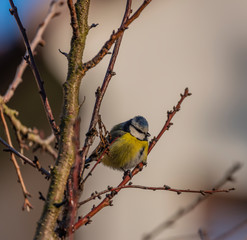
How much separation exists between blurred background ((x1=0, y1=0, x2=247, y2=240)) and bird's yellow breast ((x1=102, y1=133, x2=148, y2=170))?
2713 millimetres

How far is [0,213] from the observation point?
21.1 ft

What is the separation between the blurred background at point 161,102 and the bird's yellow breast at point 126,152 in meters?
2.71

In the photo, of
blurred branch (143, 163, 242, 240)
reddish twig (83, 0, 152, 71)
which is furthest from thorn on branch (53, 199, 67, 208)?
reddish twig (83, 0, 152, 71)

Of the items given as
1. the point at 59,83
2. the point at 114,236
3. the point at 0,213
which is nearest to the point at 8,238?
the point at 0,213

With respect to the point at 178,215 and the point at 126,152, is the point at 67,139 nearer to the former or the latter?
the point at 178,215

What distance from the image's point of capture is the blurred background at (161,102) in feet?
22.1

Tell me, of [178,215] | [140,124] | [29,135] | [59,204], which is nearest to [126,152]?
[140,124]

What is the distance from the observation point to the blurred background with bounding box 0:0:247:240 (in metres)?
6.75

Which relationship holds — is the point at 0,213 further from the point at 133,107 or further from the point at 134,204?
the point at 133,107

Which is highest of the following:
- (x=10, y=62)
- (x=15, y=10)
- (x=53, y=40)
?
(x=53, y=40)

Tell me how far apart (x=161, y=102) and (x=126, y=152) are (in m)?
3.90

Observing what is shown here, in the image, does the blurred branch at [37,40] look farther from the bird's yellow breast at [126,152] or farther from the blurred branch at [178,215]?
the bird's yellow breast at [126,152]

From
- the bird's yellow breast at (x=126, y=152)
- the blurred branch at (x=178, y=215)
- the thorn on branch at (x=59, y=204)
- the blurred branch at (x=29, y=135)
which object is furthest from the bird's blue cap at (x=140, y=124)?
the thorn on branch at (x=59, y=204)

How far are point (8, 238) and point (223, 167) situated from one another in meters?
3.86
